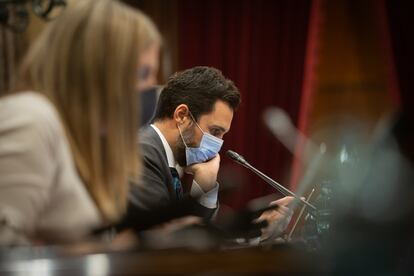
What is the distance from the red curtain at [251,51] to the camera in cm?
301

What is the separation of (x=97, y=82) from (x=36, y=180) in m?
0.20

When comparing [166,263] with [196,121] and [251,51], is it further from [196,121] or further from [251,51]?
[251,51]

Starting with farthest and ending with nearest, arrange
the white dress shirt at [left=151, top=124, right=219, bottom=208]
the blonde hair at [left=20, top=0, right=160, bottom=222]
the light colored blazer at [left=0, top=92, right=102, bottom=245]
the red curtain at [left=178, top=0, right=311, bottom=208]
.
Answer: the red curtain at [left=178, top=0, right=311, bottom=208]
the white dress shirt at [left=151, top=124, right=219, bottom=208]
the blonde hair at [left=20, top=0, right=160, bottom=222]
the light colored blazer at [left=0, top=92, right=102, bottom=245]

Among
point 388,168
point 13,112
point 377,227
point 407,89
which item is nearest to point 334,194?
Answer: point 388,168

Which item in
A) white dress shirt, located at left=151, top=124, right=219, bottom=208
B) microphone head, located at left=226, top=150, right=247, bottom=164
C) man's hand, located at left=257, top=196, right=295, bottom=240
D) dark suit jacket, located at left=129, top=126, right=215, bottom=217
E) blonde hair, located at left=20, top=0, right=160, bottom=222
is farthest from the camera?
microphone head, located at left=226, top=150, right=247, bottom=164

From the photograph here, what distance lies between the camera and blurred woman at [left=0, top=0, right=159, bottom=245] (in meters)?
0.84

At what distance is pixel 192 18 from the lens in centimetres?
301

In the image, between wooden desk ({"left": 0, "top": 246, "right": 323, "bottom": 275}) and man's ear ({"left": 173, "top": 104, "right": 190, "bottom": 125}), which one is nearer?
wooden desk ({"left": 0, "top": 246, "right": 323, "bottom": 275})

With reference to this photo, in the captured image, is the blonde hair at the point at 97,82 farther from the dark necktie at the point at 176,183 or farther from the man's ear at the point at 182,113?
the man's ear at the point at 182,113

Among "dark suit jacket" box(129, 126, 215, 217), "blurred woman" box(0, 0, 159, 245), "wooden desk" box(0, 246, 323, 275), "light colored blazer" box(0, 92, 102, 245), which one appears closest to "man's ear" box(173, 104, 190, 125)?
"dark suit jacket" box(129, 126, 215, 217)

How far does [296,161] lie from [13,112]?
2.28 metres

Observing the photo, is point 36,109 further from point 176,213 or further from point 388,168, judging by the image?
point 388,168

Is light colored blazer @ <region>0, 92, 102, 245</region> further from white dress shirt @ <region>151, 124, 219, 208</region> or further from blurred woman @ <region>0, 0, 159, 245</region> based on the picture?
white dress shirt @ <region>151, 124, 219, 208</region>

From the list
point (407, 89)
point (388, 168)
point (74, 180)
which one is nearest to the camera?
point (74, 180)
